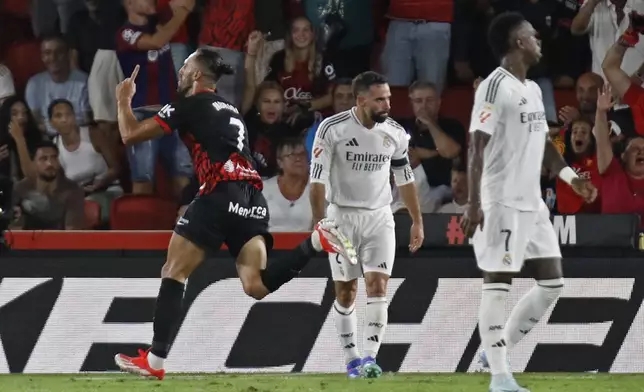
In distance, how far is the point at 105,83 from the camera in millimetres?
12078

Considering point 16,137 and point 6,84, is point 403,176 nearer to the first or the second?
point 16,137

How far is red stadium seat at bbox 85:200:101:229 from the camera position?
11.1m

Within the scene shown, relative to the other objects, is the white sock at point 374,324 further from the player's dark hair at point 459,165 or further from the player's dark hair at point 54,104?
the player's dark hair at point 54,104

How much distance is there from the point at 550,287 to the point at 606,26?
490 centimetres

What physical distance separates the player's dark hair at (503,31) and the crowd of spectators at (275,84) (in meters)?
3.72

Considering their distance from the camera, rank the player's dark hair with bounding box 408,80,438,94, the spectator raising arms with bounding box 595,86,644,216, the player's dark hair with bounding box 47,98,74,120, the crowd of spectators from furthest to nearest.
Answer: the player's dark hair with bounding box 47,98,74,120
the player's dark hair with bounding box 408,80,438,94
the crowd of spectators
the spectator raising arms with bounding box 595,86,644,216

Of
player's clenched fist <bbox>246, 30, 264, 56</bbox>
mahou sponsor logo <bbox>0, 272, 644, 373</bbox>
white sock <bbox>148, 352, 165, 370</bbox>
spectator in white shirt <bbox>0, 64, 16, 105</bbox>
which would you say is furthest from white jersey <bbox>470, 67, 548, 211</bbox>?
spectator in white shirt <bbox>0, 64, 16, 105</bbox>

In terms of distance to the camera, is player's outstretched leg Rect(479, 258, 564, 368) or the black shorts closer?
player's outstretched leg Rect(479, 258, 564, 368)

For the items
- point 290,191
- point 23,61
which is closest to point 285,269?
point 290,191

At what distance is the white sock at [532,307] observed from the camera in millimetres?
7543

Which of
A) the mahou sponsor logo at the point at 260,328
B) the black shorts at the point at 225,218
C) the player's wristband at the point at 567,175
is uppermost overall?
the player's wristband at the point at 567,175

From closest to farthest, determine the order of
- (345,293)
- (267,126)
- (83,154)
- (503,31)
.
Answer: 1. (503,31)
2. (345,293)
3. (267,126)
4. (83,154)

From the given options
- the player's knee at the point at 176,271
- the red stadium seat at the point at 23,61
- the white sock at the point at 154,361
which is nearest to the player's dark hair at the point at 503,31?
the player's knee at the point at 176,271

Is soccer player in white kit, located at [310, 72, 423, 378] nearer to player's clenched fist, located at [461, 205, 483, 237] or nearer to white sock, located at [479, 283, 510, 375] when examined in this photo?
white sock, located at [479, 283, 510, 375]
